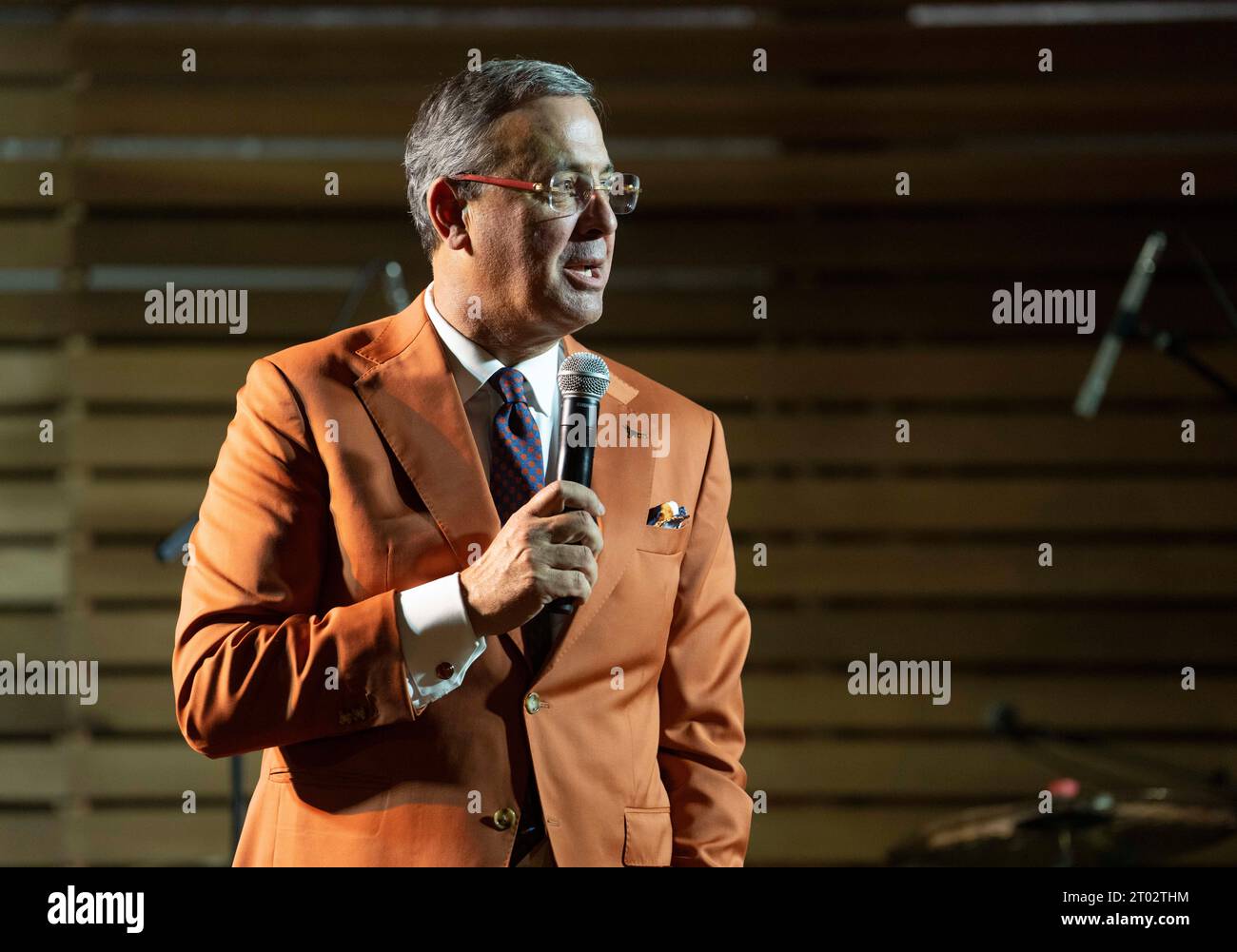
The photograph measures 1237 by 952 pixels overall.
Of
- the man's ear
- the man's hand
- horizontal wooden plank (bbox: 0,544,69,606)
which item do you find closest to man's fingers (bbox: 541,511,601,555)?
the man's hand

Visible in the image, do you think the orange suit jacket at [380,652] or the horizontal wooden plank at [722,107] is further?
the horizontal wooden plank at [722,107]

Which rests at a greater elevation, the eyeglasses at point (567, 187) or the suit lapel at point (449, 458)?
the eyeglasses at point (567, 187)

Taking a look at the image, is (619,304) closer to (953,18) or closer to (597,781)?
(953,18)

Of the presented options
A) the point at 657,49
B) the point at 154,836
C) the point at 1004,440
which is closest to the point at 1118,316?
the point at 1004,440

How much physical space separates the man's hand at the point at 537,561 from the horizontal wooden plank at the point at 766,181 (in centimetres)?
276

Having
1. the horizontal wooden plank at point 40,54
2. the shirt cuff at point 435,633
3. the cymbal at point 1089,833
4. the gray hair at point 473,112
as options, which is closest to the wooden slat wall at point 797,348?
the horizontal wooden plank at point 40,54

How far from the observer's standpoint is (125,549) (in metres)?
4.25

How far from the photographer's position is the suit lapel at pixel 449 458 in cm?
175

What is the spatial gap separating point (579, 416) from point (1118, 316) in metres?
2.62

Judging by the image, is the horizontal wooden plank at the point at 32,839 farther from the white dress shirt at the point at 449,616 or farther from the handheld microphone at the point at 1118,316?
the handheld microphone at the point at 1118,316
